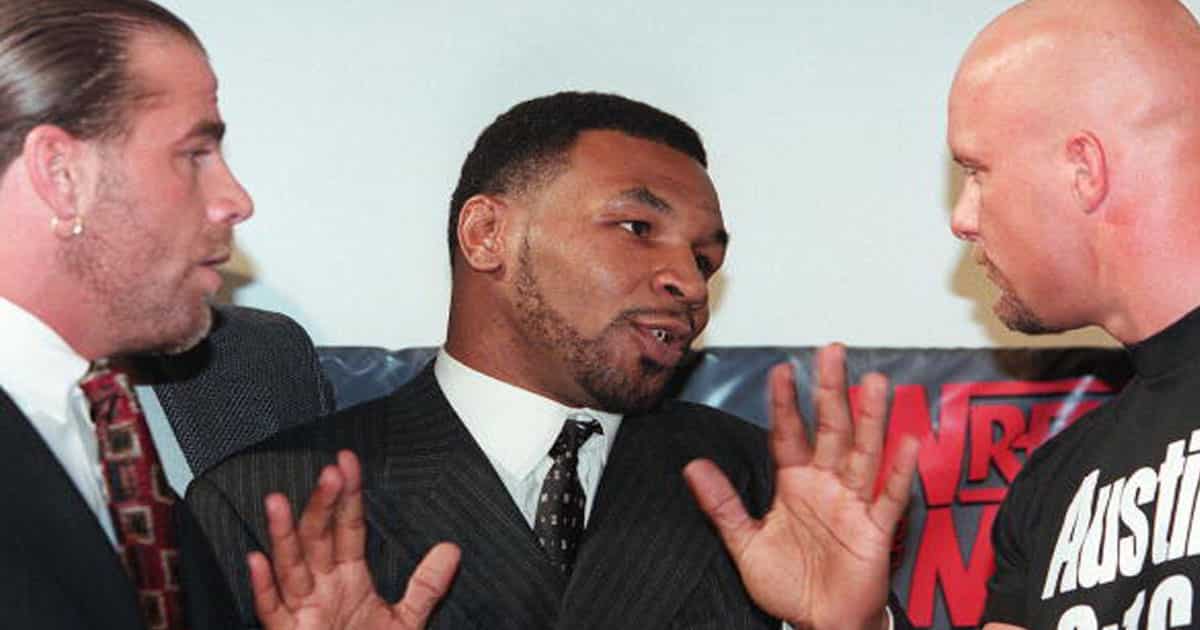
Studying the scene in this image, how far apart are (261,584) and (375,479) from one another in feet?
1.99

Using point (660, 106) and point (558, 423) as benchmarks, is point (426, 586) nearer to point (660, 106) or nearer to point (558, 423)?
point (558, 423)

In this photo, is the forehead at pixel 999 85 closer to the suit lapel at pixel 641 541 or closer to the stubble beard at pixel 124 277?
the suit lapel at pixel 641 541

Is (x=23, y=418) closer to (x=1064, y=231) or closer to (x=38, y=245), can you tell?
(x=38, y=245)

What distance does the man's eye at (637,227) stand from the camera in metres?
2.82

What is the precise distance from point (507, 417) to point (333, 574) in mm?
637

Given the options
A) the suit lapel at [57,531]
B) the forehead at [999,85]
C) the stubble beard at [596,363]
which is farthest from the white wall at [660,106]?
the suit lapel at [57,531]

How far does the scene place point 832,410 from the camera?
86.3 inches

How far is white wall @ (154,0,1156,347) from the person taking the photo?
3.23m

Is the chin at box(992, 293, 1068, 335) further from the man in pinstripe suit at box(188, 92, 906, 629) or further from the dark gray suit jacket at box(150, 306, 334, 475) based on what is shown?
the dark gray suit jacket at box(150, 306, 334, 475)

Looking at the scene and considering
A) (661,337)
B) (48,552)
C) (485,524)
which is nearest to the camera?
(48,552)

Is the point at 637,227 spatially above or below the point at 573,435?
above

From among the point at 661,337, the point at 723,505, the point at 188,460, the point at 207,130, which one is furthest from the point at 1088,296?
the point at 188,460

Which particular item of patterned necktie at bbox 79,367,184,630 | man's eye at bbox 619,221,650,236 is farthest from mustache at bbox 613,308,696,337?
patterned necktie at bbox 79,367,184,630

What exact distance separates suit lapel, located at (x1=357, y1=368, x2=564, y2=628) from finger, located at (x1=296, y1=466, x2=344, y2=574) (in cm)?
41
